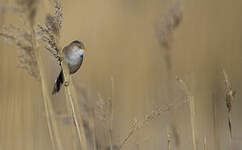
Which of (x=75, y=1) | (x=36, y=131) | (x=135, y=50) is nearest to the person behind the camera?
(x=36, y=131)

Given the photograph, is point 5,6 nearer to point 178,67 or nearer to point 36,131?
point 36,131

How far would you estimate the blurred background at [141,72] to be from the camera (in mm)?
2213

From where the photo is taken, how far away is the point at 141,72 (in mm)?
3346

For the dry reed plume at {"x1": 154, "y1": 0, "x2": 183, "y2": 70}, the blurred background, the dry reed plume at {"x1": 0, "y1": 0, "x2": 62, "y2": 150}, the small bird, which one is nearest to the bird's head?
the small bird

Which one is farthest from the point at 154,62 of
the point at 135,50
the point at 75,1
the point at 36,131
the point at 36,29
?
the point at 36,29

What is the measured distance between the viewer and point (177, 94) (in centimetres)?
255

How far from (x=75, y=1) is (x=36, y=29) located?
3035 mm

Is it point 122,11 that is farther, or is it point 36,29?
point 122,11

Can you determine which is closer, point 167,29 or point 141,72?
point 167,29

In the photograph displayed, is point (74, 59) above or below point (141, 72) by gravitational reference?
above

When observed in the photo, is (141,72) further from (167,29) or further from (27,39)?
(27,39)

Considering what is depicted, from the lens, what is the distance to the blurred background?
221 cm

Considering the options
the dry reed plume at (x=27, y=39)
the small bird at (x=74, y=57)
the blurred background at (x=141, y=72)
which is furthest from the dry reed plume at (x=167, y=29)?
the dry reed plume at (x=27, y=39)

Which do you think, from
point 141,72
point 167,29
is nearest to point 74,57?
point 167,29
